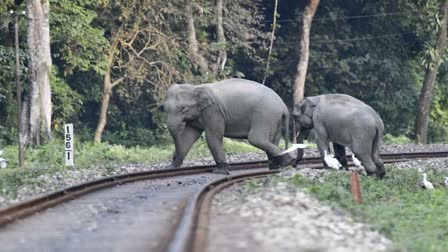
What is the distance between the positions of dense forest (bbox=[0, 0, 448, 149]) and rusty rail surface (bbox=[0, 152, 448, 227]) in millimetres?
11102

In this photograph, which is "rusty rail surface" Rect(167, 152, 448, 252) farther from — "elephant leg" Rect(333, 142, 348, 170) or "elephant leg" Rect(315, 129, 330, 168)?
"elephant leg" Rect(333, 142, 348, 170)

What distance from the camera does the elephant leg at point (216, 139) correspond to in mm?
23562

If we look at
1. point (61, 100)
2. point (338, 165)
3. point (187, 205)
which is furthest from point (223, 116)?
point (61, 100)

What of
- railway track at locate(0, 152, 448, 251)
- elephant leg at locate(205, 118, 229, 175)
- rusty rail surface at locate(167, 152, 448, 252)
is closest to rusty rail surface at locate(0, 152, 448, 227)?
railway track at locate(0, 152, 448, 251)

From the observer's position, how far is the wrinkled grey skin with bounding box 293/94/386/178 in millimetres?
22906

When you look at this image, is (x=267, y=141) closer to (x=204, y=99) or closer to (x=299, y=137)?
(x=299, y=137)

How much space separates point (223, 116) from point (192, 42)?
68.4ft

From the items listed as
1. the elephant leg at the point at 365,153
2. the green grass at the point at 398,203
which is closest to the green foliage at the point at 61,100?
the green grass at the point at 398,203

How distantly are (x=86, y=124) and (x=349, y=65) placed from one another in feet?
46.1

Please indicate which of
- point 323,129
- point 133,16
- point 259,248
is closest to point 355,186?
point 259,248

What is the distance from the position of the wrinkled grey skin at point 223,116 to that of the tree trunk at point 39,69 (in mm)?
11784

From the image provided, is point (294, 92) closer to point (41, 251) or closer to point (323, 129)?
point (323, 129)

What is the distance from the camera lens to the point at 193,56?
148 feet

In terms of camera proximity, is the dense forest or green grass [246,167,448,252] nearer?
green grass [246,167,448,252]
